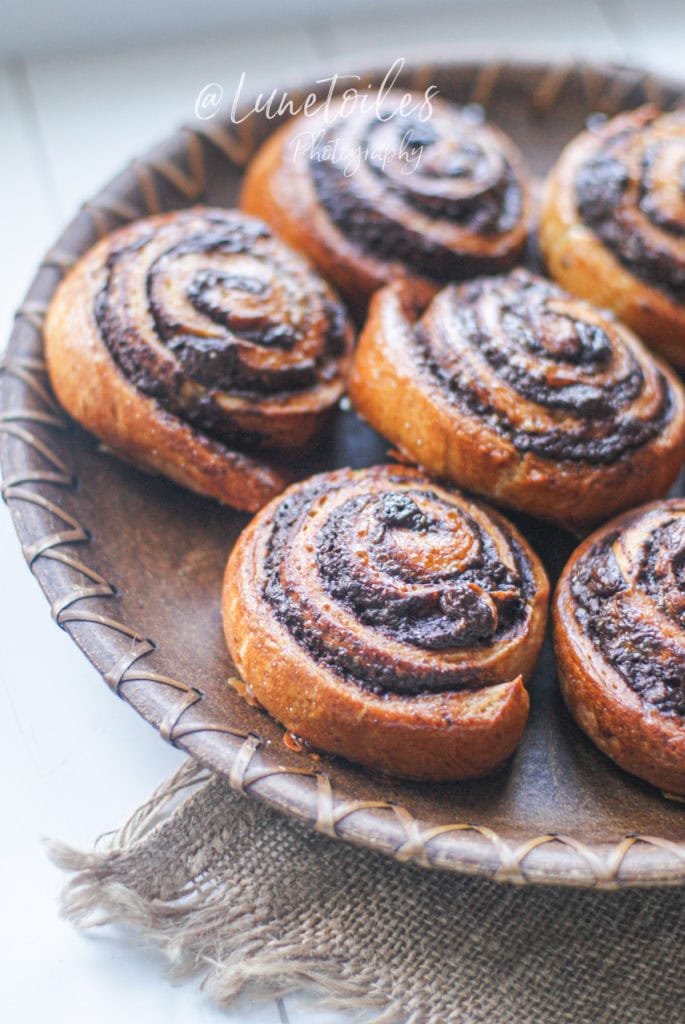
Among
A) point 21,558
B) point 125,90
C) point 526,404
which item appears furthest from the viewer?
point 125,90

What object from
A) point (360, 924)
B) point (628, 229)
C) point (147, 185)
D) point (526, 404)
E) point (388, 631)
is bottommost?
point (360, 924)

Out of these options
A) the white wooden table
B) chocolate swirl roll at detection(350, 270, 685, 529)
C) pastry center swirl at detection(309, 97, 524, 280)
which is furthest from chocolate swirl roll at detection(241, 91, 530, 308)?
the white wooden table

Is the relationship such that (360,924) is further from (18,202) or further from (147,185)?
(18,202)

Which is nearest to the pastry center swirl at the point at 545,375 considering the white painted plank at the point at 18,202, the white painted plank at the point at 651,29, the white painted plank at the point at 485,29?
the white painted plank at the point at 18,202

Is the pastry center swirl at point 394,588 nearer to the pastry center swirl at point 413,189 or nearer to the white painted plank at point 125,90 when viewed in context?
the pastry center swirl at point 413,189

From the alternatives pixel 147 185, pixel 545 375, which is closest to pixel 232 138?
pixel 147 185

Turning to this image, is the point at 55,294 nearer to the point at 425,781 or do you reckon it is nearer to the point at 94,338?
the point at 94,338

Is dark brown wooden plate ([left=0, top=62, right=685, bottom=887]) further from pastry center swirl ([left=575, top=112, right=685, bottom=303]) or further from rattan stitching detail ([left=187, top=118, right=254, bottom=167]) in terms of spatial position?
pastry center swirl ([left=575, top=112, right=685, bottom=303])
